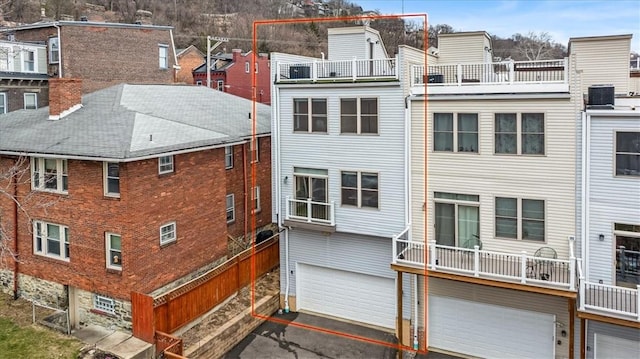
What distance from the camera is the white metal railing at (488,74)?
45.9 ft

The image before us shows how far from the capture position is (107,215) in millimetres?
15086

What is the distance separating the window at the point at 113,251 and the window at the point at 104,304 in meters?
1.14

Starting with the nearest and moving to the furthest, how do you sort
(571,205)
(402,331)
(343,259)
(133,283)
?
(571,205), (133,283), (402,331), (343,259)

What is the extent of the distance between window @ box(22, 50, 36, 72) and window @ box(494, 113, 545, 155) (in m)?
26.6

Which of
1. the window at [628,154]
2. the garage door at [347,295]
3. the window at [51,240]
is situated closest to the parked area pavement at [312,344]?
the garage door at [347,295]

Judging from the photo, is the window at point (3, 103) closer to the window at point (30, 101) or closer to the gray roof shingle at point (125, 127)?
the window at point (30, 101)

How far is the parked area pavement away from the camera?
51.1ft

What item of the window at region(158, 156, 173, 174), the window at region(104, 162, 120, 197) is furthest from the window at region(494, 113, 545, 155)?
the window at region(104, 162, 120, 197)

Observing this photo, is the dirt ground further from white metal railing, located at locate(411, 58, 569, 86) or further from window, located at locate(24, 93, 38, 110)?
window, located at locate(24, 93, 38, 110)

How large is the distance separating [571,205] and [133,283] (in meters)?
12.7

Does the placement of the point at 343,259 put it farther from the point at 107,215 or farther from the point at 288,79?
the point at 107,215

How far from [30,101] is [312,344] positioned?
75.7ft

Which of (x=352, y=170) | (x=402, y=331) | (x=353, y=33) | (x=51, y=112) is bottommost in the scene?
(x=402, y=331)

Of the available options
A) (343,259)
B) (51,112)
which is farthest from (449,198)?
(51,112)
